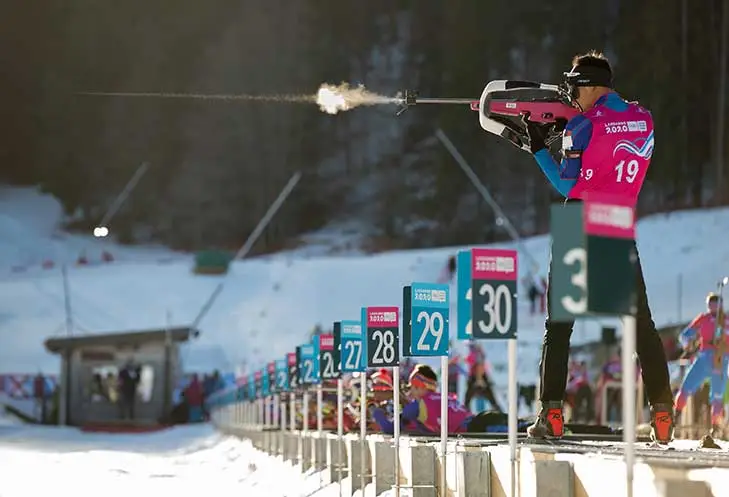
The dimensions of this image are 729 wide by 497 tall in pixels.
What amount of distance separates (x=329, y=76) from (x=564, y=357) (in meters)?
60.1

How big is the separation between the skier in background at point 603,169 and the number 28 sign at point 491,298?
44.0 inches

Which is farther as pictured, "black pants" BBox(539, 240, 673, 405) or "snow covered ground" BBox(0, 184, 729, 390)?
"snow covered ground" BBox(0, 184, 729, 390)

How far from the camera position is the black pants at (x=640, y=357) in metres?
5.92

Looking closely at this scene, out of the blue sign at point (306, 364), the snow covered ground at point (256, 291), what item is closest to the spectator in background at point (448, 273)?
the snow covered ground at point (256, 291)

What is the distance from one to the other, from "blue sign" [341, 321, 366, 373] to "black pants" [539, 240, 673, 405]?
257 centimetres

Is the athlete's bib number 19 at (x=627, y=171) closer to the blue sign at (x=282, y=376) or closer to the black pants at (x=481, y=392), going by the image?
the blue sign at (x=282, y=376)

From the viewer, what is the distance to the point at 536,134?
6367 mm

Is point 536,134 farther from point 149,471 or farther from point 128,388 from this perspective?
point 128,388

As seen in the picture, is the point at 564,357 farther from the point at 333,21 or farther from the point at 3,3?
the point at 3,3

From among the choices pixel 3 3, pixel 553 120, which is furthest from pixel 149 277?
pixel 553 120

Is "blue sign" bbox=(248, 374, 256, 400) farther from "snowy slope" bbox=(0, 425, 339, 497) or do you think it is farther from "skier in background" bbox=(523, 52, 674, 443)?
"skier in background" bbox=(523, 52, 674, 443)

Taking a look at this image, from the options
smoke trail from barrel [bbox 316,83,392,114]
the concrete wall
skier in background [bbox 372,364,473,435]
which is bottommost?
the concrete wall

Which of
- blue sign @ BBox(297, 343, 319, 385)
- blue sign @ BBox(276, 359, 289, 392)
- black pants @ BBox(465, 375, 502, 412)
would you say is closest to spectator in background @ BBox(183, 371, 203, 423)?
black pants @ BBox(465, 375, 502, 412)

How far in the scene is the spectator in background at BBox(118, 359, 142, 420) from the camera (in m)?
34.3
